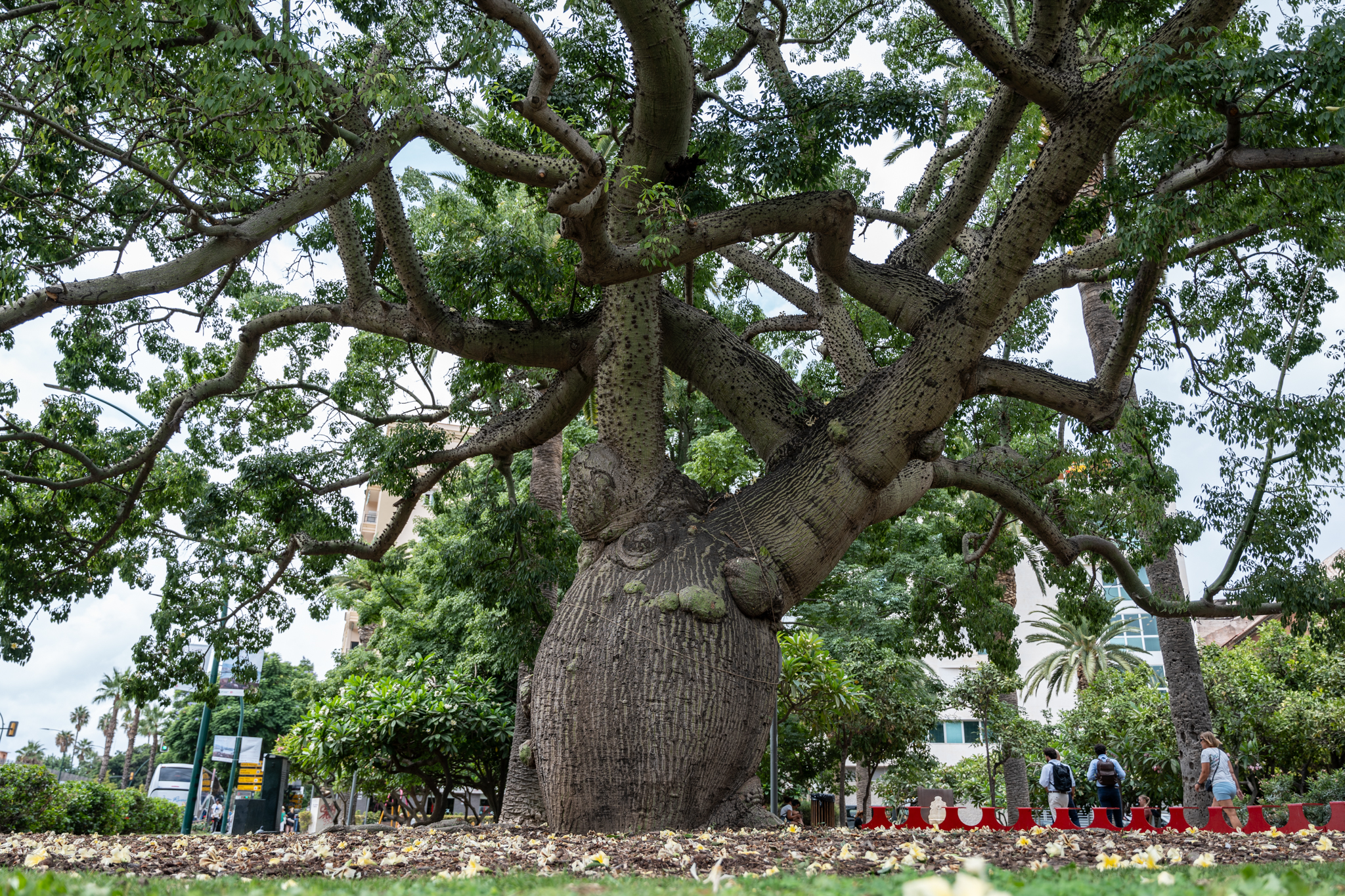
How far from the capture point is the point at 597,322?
768 cm

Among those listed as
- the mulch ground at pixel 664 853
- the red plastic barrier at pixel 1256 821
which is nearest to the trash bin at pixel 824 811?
the red plastic barrier at pixel 1256 821

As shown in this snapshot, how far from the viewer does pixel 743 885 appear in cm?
222

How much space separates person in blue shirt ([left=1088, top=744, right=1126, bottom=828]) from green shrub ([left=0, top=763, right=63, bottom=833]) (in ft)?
41.9

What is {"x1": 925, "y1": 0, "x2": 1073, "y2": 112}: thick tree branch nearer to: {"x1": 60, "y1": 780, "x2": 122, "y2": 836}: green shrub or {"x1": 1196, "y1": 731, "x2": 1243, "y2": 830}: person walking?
{"x1": 1196, "y1": 731, "x2": 1243, "y2": 830}: person walking

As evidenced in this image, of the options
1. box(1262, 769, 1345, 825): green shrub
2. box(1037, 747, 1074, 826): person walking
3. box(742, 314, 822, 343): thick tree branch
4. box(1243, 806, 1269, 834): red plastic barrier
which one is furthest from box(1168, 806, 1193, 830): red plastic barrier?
box(1262, 769, 1345, 825): green shrub

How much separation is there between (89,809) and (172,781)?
27.7m

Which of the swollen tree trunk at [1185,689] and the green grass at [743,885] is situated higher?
the swollen tree trunk at [1185,689]

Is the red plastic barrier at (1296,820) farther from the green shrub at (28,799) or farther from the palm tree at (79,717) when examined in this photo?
the palm tree at (79,717)

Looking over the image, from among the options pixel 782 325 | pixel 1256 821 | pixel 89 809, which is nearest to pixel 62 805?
pixel 89 809

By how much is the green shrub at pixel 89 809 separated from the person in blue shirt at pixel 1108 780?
1281cm

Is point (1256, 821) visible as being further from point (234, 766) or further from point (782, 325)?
point (234, 766)

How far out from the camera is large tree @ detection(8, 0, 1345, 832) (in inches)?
208

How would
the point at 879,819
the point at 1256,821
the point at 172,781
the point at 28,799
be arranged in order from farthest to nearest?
the point at 172,781
the point at 28,799
the point at 879,819
the point at 1256,821

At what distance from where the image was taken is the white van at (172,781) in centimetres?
3534
